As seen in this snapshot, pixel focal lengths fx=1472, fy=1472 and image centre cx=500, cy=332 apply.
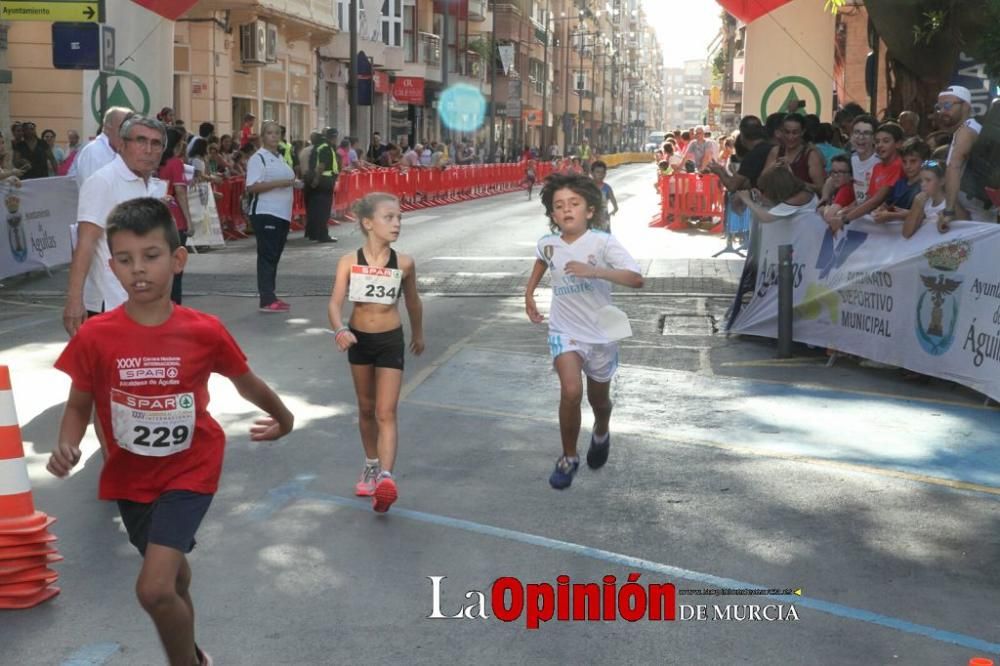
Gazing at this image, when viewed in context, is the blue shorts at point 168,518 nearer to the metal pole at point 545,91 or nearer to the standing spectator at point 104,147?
the standing spectator at point 104,147

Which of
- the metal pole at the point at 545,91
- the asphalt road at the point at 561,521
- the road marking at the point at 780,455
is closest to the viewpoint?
the asphalt road at the point at 561,521

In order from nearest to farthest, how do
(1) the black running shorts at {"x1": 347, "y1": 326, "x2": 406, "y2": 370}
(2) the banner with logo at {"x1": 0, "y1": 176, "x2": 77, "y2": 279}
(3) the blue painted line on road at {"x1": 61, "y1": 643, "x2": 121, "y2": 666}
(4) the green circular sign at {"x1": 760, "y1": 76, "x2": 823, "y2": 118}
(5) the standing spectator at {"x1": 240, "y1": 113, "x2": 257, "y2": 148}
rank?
(3) the blue painted line on road at {"x1": 61, "y1": 643, "x2": 121, "y2": 666} → (1) the black running shorts at {"x1": 347, "y1": 326, "x2": 406, "y2": 370} → (2) the banner with logo at {"x1": 0, "y1": 176, "x2": 77, "y2": 279} → (4) the green circular sign at {"x1": 760, "y1": 76, "x2": 823, "y2": 118} → (5) the standing spectator at {"x1": 240, "y1": 113, "x2": 257, "y2": 148}

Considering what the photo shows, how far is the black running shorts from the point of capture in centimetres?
698

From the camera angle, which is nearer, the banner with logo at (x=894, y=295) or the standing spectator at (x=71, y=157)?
the banner with logo at (x=894, y=295)

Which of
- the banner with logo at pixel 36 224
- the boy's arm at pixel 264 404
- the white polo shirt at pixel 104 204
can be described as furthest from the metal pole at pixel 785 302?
the banner with logo at pixel 36 224

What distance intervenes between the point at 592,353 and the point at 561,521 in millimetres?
961

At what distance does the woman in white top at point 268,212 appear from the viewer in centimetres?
1435

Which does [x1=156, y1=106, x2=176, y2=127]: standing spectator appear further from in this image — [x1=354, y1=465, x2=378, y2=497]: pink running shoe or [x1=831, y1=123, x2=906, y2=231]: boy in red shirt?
[x1=354, y1=465, x2=378, y2=497]: pink running shoe

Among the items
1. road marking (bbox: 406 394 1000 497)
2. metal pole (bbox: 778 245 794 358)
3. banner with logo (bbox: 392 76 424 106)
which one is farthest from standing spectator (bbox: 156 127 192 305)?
banner with logo (bbox: 392 76 424 106)

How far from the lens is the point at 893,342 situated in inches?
438

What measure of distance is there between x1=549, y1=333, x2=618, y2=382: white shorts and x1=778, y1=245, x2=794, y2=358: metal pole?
4999 mm

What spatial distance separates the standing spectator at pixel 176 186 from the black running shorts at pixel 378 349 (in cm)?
90

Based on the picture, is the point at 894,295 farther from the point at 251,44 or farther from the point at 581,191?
the point at 251,44

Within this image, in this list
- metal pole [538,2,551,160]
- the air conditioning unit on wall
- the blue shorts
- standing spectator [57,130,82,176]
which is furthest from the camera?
metal pole [538,2,551,160]
